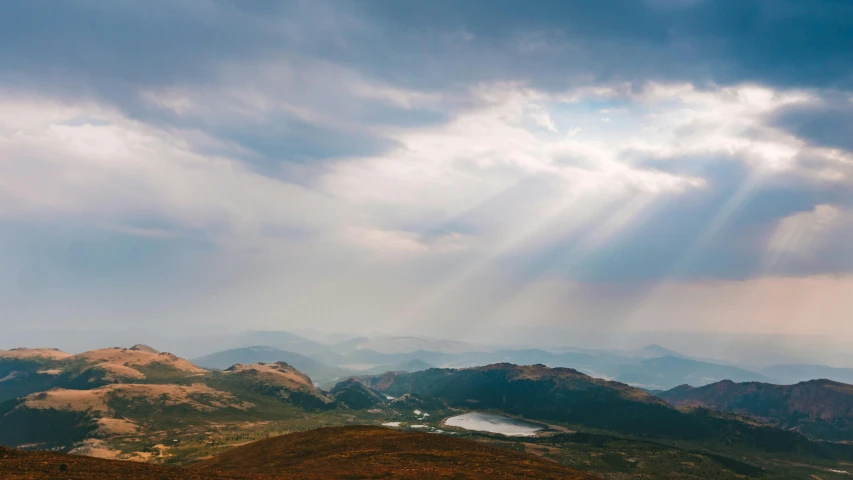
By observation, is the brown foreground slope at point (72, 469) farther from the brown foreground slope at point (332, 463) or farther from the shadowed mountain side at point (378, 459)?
the shadowed mountain side at point (378, 459)

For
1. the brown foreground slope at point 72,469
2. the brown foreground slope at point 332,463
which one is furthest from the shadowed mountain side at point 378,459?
the brown foreground slope at point 72,469

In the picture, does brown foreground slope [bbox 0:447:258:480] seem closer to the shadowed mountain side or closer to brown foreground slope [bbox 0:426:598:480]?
brown foreground slope [bbox 0:426:598:480]

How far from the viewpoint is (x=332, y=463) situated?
75750 mm

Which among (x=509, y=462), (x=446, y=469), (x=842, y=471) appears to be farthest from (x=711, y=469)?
(x=446, y=469)

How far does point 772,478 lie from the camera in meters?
158

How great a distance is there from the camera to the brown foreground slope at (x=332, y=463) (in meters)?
52.4

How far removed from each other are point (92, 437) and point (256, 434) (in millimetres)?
74177

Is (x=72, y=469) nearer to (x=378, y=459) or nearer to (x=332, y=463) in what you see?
(x=332, y=463)

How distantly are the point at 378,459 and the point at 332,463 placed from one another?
9.11 metres

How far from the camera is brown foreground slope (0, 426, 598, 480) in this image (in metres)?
52.4

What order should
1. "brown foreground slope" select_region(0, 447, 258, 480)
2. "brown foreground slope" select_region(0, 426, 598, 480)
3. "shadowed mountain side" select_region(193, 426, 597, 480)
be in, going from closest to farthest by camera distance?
"brown foreground slope" select_region(0, 447, 258, 480)
"brown foreground slope" select_region(0, 426, 598, 480)
"shadowed mountain side" select_region(193, 426, 597, 480)

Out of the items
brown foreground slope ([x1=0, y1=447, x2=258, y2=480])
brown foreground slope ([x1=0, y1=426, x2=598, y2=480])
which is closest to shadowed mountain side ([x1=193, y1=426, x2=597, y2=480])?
brown foreground slope ([x1=0, y1=426, x2=598, y2=480])

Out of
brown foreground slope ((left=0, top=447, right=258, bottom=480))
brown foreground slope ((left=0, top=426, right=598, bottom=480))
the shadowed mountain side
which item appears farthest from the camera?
the shadowed mountain side

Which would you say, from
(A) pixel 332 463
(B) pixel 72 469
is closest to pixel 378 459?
(A) pixel 332 463
